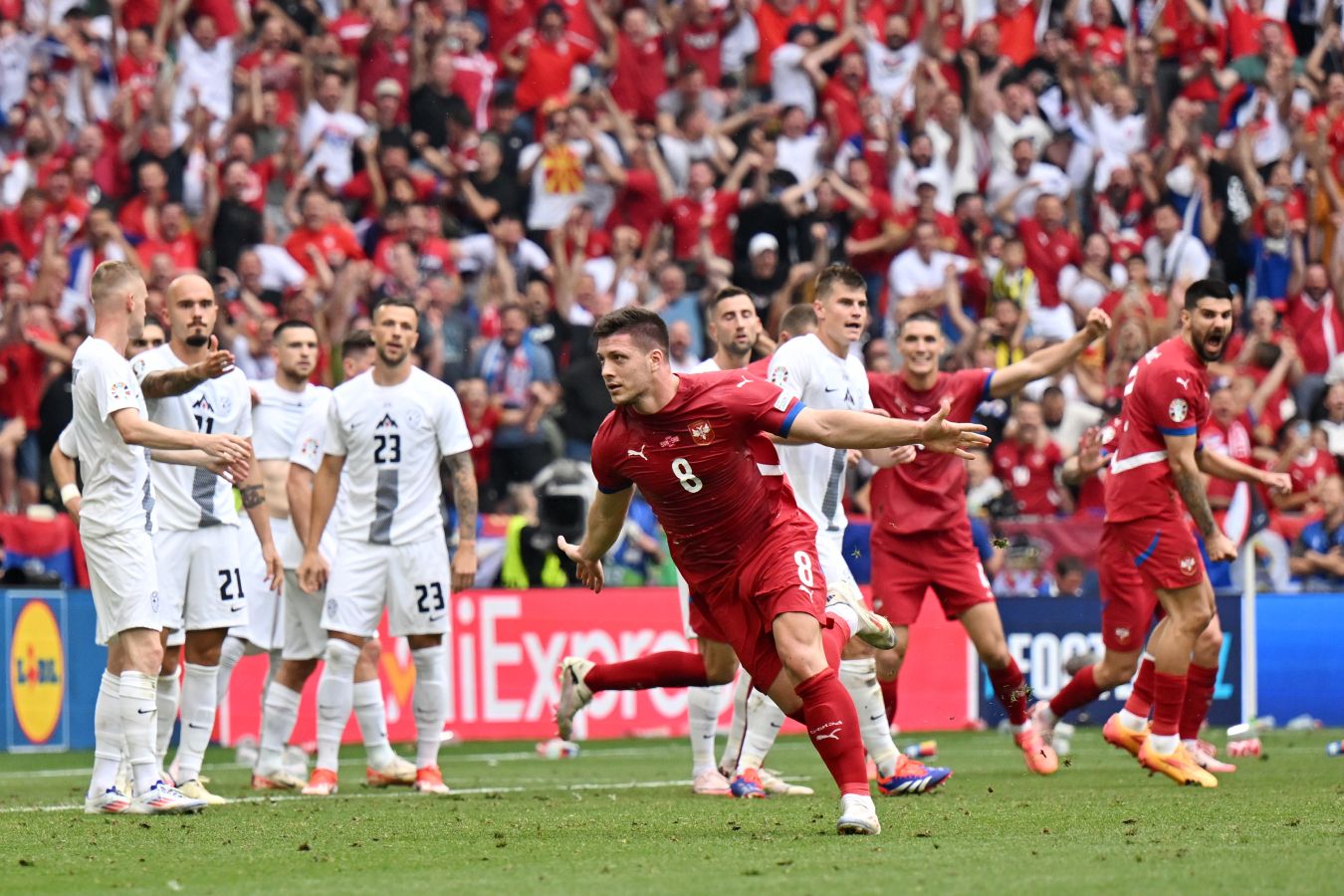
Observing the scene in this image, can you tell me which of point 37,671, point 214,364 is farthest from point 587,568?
point 37,671

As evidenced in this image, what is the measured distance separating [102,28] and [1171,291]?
12606mm

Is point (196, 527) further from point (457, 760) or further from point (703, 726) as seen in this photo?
point (457, 760)

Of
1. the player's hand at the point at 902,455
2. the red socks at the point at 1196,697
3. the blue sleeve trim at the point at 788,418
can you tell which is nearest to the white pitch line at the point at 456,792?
the red socks at the point at 1196,697

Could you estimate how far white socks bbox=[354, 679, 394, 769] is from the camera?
495 inches

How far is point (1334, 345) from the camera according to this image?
75.9ft

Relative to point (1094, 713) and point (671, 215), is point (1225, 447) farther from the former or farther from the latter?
point (671, 215)

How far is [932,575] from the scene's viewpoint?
12.3 meters

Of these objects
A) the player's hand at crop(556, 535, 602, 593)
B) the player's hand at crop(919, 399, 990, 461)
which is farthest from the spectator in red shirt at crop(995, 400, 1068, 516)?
the player's hand at crop(919, 399, 990, 461)

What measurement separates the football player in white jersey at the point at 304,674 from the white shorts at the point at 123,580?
240 centimetres

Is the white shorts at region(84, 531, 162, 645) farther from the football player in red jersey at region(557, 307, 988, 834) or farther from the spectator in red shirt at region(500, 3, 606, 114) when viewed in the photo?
the spectator in red shirt at region(500, 3, 606, 114)

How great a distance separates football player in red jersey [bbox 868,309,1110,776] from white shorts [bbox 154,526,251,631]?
3.95 m

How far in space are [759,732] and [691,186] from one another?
Result: 1236 centimetres

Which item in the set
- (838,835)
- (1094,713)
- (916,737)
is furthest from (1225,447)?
(838,835)

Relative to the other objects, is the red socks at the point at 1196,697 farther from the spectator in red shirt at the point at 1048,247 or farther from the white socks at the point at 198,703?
the spectator in red shirt at the point at 1048,247
